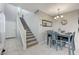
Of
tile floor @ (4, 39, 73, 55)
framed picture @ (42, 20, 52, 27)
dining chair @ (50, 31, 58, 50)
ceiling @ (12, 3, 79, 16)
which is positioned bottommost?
tile floor @ (4, 39, 73, 55)

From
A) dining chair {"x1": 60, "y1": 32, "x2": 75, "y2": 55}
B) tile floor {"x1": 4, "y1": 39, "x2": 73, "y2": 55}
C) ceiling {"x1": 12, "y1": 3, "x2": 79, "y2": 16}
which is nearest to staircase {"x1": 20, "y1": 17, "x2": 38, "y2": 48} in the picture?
tile floor {"x1": 4, "y1": 39, "x2": 73, "y2": 55}

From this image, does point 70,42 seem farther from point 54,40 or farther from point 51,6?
point 51,6

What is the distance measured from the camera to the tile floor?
5.24 feet

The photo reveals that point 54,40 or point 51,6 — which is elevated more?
point 51,6

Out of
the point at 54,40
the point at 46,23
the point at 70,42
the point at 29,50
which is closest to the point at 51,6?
the point at 46,23

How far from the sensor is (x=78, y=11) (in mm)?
1632

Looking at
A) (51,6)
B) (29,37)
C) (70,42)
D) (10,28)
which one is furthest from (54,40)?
(10,28)

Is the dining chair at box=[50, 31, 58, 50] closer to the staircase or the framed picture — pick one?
the framed picture

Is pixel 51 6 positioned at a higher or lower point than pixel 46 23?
higher

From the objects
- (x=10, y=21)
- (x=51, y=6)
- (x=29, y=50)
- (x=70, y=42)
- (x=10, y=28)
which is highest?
(x=51, y=6)

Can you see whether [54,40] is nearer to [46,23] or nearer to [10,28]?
[46,23]

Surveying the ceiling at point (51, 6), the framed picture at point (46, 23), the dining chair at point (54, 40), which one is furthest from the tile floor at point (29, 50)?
the ceiling at point (51, 6)

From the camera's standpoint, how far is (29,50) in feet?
5.35

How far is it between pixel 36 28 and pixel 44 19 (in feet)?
0.73
